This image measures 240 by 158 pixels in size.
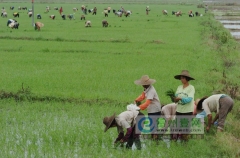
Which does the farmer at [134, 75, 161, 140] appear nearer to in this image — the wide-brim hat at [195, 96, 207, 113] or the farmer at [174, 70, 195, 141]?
the farmer at [174, 70, 195, 141]

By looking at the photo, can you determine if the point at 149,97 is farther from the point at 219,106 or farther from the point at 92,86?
the point at 92,86

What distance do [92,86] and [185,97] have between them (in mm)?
3175

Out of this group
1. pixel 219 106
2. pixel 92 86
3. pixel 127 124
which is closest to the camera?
pixel 127 124

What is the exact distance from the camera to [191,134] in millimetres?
5391

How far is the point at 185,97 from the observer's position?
5.10 m

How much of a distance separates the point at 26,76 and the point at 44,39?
645 centimetres

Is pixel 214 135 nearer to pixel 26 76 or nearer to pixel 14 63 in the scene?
pixel 26 76

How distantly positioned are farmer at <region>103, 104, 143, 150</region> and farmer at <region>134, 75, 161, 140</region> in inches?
5.1

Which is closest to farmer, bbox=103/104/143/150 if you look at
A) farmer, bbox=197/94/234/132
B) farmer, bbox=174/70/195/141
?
farmer, bbox=174/70/195/141

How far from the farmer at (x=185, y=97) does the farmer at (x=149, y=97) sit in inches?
10.5

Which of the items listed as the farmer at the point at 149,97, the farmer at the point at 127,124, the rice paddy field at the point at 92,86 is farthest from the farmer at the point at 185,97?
the farmer at the point at 127,124

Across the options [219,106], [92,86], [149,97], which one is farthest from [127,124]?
[92,86]

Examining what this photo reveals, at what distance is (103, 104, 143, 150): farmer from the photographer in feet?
15.9

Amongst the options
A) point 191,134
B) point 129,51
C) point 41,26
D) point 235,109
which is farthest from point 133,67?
point 41,26
